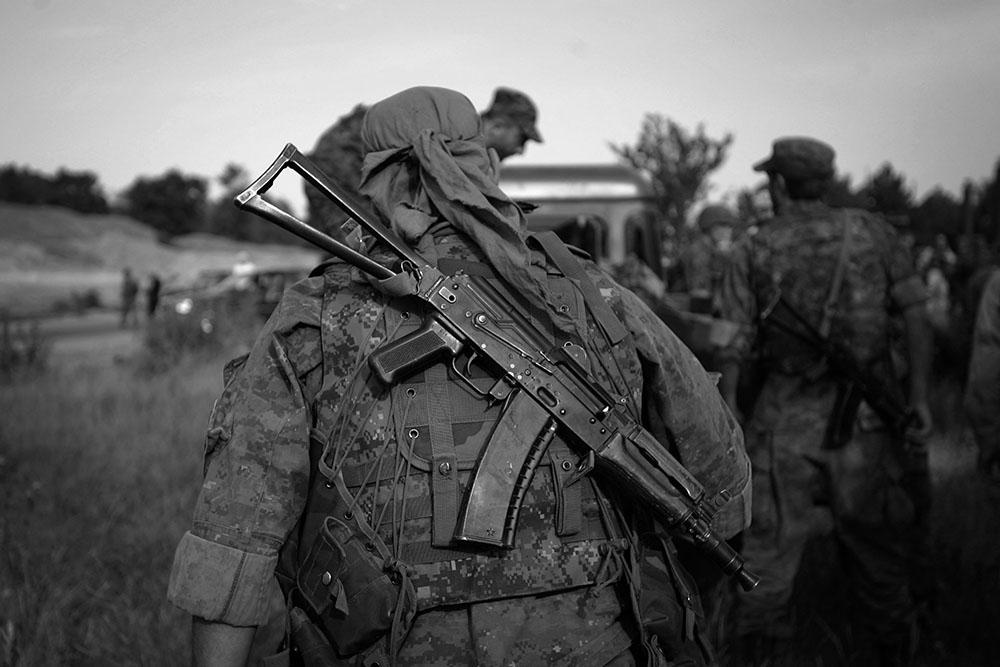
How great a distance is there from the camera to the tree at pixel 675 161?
15.3 m

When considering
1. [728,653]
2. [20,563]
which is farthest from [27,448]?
[728,653]

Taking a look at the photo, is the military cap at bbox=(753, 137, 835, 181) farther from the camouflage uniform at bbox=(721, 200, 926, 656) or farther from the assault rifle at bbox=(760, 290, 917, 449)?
the assault rifle at bbox=(760, 290, 917, 449)

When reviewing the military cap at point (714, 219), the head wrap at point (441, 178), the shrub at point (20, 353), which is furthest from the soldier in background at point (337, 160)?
the shrub at point (20, 353)

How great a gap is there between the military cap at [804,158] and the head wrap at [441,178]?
198cm

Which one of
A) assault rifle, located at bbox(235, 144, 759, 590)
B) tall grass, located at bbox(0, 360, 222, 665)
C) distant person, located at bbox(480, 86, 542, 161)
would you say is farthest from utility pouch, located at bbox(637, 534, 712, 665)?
distant person, located at bbox(480, 86, 542, 161)

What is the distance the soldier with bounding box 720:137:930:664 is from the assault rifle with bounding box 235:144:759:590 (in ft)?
5.78

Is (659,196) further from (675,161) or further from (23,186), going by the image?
(23,186)

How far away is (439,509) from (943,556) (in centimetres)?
318

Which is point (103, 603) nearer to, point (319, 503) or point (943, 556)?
point (319, 503)

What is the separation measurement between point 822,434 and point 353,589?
2.34 metres

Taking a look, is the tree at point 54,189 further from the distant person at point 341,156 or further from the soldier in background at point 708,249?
the distant person at point 341,156

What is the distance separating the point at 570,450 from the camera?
70.6 inches

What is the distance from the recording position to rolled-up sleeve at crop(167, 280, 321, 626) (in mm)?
1619

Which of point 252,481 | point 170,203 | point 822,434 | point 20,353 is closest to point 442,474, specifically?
point 252,481
